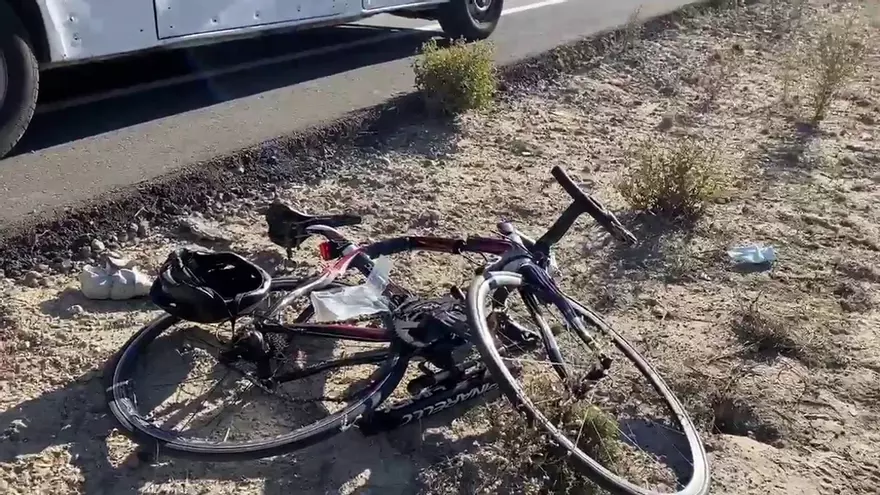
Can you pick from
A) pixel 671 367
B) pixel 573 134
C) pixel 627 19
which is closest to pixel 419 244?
pixel 671 367

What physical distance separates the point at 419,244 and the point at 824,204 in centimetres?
358

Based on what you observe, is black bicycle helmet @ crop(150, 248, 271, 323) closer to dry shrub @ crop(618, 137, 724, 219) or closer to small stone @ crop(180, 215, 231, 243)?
small stone @ crop(180, 215, 231, 243)

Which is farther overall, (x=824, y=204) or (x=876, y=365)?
(x=824, y=204)

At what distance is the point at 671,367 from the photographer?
4.40 metres

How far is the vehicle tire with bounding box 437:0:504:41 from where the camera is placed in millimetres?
9539

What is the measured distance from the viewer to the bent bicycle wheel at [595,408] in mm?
3143

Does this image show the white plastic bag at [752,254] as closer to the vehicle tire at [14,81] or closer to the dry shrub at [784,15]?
the vehicle tire at [14,81]

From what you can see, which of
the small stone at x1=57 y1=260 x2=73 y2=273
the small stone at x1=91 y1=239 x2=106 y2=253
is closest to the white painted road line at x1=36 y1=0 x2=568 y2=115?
the small stone at x1=91 y1=239 x2=106 y2=253

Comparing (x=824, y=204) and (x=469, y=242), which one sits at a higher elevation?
(x=469, y=242)

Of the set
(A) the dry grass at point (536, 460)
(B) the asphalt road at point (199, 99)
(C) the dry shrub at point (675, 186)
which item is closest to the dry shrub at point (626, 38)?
(B) the asphalt road at point (199, 99)

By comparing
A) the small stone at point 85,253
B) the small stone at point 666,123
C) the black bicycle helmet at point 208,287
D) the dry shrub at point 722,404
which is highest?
the black bicycle helmet at point 208,287

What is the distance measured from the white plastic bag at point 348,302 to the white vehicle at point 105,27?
10.1 ft

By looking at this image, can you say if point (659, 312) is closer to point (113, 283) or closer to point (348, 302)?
point (348, 302)

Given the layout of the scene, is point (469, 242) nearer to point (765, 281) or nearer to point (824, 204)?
point (765, 281)
